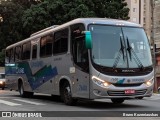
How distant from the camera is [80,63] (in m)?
15.8

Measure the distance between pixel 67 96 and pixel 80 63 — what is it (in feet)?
6.09

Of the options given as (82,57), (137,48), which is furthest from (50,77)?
(137,48)

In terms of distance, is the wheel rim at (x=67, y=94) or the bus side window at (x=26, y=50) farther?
the bus side window at (x=26, y=50)

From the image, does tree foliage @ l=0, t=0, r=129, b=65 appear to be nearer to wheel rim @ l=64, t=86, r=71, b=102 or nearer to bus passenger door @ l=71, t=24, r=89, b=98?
wheel rim @ l=64, t=86, r=71, b=102

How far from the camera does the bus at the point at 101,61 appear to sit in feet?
49.2

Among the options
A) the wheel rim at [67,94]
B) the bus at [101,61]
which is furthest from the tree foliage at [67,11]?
the wheel rim at [67,94]

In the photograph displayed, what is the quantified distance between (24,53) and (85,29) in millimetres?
8641

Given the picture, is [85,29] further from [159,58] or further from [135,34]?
[159,58]

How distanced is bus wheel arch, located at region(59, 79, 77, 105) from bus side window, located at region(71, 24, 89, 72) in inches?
52.4

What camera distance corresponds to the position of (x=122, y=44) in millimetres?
15602

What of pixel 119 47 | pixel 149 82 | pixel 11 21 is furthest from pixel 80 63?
pixel 11 21

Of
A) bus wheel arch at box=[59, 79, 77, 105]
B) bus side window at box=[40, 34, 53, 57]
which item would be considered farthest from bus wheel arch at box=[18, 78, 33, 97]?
bus wheel arch at box=[59, 79, 77, 105]

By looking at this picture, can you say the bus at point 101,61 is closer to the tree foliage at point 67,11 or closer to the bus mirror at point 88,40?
the bus mirror at point 88,40

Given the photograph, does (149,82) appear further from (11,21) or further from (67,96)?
(11,21)
